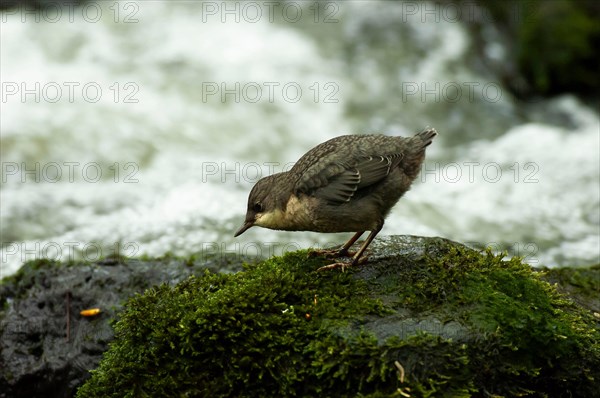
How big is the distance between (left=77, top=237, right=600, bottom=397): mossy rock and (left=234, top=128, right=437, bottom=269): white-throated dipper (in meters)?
0.39

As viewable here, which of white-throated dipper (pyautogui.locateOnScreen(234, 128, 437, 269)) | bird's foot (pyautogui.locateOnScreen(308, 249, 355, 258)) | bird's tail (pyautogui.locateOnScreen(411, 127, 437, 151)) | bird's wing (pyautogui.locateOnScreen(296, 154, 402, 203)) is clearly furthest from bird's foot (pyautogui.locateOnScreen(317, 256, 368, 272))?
bird's tail (pyautogui.locateOnScreen(411, 127, 437, 151))

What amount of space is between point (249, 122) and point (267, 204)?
243 inches

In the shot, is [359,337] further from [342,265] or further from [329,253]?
[329,253]

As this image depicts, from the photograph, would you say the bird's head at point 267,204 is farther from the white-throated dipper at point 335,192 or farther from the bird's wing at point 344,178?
the bird's wing at point 344,178

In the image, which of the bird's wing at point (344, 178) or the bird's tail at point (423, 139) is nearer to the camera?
the bird's wing at point (344, 178)

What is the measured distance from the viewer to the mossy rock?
3971 millimetres

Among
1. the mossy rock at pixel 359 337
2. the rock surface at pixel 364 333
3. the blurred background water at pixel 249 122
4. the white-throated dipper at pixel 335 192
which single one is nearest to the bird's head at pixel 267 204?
the white-throated dipper at pixel 335 192

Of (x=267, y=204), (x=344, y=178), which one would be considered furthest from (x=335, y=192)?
(x=267, y=204)

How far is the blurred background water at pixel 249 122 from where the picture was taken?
864 cm

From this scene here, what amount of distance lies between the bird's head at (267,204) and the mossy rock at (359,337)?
0.41 meters

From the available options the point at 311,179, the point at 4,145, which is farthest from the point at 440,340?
the point at 4,145

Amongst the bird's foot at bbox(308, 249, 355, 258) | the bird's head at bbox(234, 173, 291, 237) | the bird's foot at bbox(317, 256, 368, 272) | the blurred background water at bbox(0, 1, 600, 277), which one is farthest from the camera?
the blurred background water at bbox(0, 1, 600, 277)

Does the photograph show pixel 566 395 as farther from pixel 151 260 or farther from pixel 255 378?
pixel 151 260

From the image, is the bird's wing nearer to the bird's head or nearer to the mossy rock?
the bird's head
